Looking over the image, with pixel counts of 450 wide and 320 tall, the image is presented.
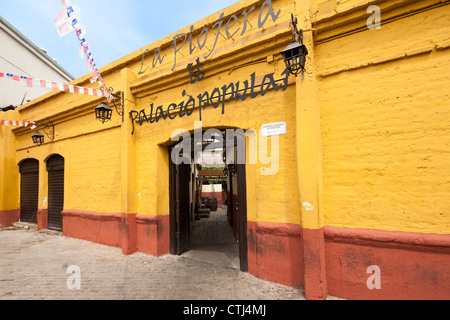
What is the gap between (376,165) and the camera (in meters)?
3.41

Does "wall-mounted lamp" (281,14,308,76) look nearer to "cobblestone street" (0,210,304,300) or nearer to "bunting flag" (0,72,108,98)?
"cobblestone street" (0,210,304,300)

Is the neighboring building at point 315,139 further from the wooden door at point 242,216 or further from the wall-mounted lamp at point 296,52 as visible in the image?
the wall-mounted lamp at point 296,52

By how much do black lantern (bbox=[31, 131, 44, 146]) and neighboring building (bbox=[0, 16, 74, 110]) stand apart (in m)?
4.09

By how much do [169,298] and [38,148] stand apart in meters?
9.52

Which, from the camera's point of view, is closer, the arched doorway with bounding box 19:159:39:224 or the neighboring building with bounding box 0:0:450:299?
the neighboring building with bounding box 0:0:450:299

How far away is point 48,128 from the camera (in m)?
8.91

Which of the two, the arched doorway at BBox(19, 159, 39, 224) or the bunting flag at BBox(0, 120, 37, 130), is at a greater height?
the bunting flag at BBox(0, 120, 37, 130)

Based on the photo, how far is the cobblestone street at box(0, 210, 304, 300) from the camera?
3.71m

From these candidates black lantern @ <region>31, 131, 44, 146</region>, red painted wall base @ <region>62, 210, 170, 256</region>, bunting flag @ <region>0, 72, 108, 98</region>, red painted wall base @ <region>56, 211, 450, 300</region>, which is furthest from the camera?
black lantern @ <region>31, 131, 44, 146</region>

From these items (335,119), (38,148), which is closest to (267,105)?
(335,119)

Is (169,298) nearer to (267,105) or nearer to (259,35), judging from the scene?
(267,105)

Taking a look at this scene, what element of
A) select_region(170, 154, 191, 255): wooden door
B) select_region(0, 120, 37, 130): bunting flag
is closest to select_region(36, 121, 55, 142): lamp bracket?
select_region(0, 120, 37, 130): bunting flag

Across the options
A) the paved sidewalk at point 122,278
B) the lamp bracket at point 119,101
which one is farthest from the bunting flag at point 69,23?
the paved sidewalk at point 122,278

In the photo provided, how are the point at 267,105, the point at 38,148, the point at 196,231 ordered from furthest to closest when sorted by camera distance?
the point at 38,148
the point at 196,231
the point at 267,105
